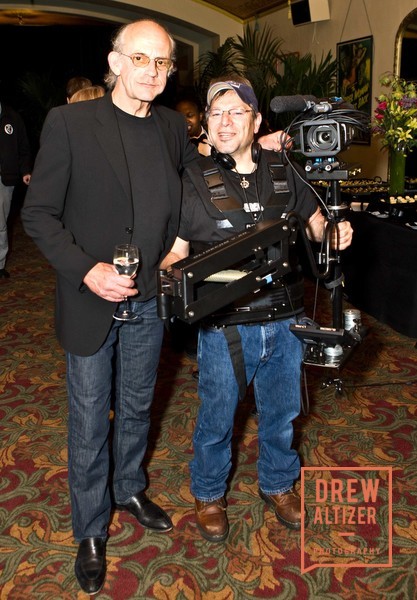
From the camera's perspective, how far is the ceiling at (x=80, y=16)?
8.81m

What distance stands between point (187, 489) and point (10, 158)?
4268 mm

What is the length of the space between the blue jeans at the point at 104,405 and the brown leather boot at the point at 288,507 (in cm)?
63

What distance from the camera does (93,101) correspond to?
1.94 metres

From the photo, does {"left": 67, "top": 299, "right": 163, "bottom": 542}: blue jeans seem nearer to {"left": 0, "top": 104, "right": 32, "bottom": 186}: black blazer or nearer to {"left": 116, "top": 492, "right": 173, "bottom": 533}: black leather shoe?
{"left": 116, "top": 492, "right": 173, "bottom": 533}: black leather shoe

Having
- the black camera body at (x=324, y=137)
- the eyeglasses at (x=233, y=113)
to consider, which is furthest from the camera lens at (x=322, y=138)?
the eyeglasses at (x=233, y=113)

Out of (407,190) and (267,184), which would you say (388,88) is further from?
(267,184)

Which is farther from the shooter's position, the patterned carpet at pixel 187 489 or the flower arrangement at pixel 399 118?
the flower arrangement at pixel 399 118

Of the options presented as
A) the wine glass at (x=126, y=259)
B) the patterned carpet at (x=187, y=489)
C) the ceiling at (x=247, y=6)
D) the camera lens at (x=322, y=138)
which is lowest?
the patterned carpet at (x=187, y=489)

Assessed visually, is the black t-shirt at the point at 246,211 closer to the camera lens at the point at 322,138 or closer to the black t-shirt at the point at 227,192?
the black t-shirt at the point at 227,192

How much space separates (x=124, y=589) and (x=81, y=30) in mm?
12828

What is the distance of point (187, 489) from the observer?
270 centimetres

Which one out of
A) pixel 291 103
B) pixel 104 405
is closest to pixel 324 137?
pixel 291 103

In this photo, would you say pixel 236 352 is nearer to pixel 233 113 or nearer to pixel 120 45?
pixel 233 113

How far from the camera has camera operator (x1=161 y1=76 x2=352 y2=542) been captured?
196cm
